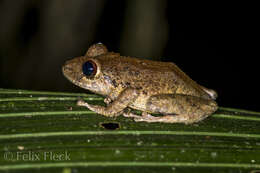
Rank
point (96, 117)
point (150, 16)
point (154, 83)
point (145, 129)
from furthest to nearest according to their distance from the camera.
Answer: point (150, 16) → point (154, 83) → point (96, 117) → point (145, 129)

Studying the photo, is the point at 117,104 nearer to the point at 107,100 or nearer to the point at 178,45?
the point at 107,100

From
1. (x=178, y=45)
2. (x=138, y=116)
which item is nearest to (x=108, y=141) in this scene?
(x=138, y=116)

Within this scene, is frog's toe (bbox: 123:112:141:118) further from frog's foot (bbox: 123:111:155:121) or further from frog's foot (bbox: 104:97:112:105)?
frog's foot (bbox: 104:97:112:105)

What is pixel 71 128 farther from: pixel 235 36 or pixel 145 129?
pixel 235 36

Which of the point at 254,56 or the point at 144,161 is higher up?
the point at 254,56

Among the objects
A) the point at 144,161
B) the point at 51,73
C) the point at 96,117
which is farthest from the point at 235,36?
the point at 144,161

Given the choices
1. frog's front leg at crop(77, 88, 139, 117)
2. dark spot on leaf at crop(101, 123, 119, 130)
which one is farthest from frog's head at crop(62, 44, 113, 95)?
dark spot on leaf at crop(101, 123, 119, 130)
